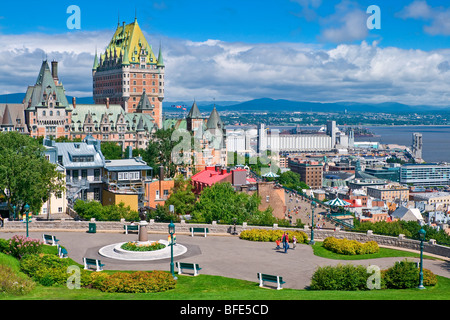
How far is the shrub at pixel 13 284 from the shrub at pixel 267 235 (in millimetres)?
16294

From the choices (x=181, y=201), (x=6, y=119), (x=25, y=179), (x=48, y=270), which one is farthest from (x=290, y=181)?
(x=48, y=270)

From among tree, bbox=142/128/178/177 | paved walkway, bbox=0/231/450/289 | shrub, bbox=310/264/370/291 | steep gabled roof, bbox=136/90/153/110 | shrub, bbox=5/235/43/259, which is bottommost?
paved walkway, bbox=0/231/450/289

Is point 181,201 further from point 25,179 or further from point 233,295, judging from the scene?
point 233,295

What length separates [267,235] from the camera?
3547 cm

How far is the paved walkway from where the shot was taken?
27.8m

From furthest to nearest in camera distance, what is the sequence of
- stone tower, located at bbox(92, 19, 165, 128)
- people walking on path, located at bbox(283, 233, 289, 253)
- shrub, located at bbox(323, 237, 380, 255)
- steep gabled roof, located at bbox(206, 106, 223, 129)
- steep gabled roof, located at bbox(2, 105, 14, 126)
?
Answer: stone tower, located at bbox(92, 19, 165, 128) < steep gabled roof, located at bbox(206, 106, 223, 129) < steep gabled roof, located at bbox(2, 105, 14, 126) < people walking on path, located at bbox(283, 233, 289, 253) < shrub, located at bbox(323, 237, 380, 255)

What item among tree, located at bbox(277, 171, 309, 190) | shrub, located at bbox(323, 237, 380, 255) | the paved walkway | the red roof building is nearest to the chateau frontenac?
tree, located at bbox(277, 171, 309, 190)

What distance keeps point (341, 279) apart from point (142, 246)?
41.2ft

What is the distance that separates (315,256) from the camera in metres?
31.5

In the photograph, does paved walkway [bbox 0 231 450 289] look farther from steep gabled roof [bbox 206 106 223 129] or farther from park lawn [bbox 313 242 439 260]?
steep gabled roof [bbox 206 106 223 129]

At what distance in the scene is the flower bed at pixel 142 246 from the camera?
31.4 m

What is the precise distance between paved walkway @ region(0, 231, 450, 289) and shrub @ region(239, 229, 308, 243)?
1.76 ft

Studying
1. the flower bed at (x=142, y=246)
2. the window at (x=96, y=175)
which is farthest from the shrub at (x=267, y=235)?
the window at (x=96, y=175)

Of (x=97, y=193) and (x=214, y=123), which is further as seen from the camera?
(x=214, y=123)
